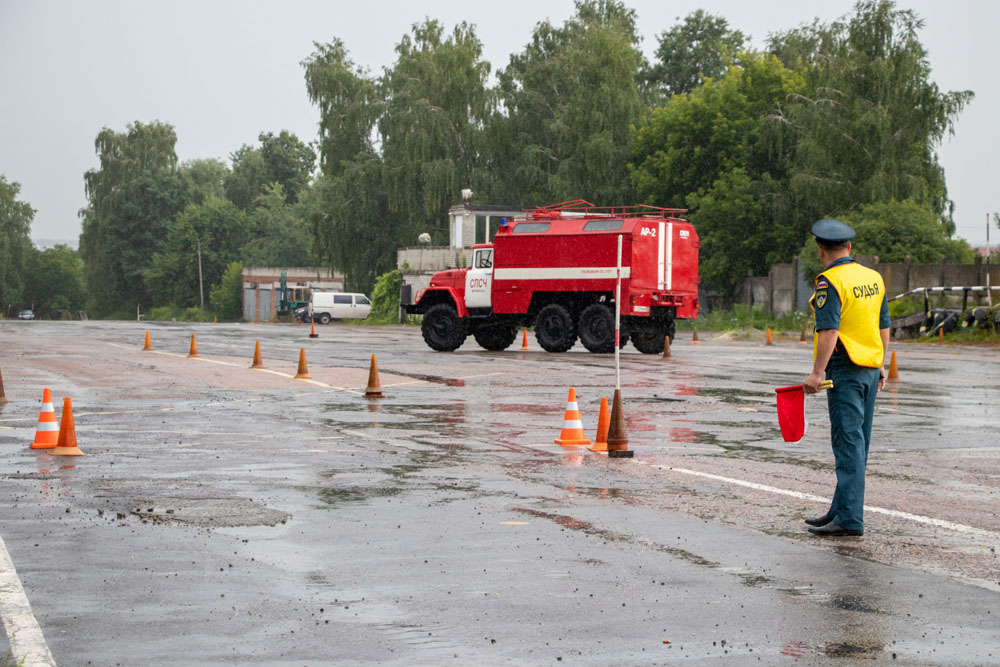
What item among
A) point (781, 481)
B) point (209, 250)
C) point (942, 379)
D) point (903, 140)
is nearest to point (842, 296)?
point (781, 481)

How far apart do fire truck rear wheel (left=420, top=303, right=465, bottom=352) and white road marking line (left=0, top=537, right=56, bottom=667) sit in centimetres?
2582

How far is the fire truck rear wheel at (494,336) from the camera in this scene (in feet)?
110

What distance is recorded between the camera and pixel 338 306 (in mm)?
73625

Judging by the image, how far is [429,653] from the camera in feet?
17.6

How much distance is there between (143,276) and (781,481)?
108227 mm

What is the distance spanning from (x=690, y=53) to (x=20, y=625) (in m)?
88.4

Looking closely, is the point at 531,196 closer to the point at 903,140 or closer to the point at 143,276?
the point at 903,140

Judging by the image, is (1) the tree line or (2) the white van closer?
(1) the tree line

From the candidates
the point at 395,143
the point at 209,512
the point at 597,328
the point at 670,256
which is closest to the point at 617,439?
the point at 209,512

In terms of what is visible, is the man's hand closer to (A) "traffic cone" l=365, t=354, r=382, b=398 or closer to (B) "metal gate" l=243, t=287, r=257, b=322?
(A) "traffic cone" l=365, t=354, r=382, b=398

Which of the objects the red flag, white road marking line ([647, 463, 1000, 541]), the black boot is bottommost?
white road marking line ([647, 463, 1000, 541])

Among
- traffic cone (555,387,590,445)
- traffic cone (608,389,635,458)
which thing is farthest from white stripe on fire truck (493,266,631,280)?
traffic cone (608,389,635,458)

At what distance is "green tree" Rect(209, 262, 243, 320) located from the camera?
332 ft

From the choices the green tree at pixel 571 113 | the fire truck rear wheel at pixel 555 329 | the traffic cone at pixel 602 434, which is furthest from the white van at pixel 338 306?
the traffic cone at pixel 602 434
